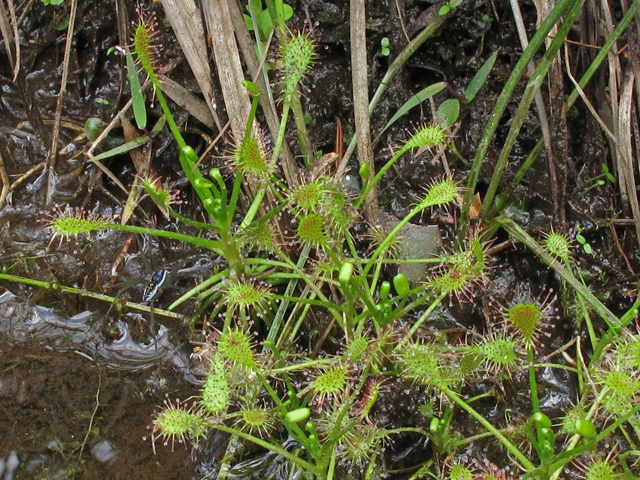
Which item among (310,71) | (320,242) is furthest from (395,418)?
(310,71)

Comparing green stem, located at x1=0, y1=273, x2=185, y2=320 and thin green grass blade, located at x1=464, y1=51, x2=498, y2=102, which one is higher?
thin green grass blade, located at x1=464, y1=51, x2=498, y2=102

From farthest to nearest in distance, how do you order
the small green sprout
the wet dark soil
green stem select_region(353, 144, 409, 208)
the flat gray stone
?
1. the small green sprout
2. the flat gray stone
3. the wet dark soil
4. green stem select_region(353, 144, 409, 208)

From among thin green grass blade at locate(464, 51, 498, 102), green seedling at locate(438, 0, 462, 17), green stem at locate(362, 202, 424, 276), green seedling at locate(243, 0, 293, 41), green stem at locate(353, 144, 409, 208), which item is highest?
green seedling at locate(243, 0, 293, 41)

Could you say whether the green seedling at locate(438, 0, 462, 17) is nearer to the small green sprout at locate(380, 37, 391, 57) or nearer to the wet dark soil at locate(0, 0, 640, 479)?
the wet dark soil at locate(0, 0, 640, 479)

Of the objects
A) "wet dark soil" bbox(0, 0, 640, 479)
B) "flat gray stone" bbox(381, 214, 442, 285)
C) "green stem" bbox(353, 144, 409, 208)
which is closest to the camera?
"green stem" bbox(353, 144, 409, 208)

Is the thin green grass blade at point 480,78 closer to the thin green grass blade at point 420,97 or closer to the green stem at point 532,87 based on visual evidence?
the thin green grass blade at point 420,97

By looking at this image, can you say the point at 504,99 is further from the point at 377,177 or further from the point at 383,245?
the point at 383,245

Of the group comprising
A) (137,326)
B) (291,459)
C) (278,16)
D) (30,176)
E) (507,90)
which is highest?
(278,16)

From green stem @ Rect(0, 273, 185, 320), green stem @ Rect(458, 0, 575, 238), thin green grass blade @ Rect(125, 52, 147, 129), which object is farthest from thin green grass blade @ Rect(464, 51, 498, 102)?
green stem @ Rect(0, 273, 185, 320)

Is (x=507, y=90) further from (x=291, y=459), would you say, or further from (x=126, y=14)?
(x=126, y=14)
